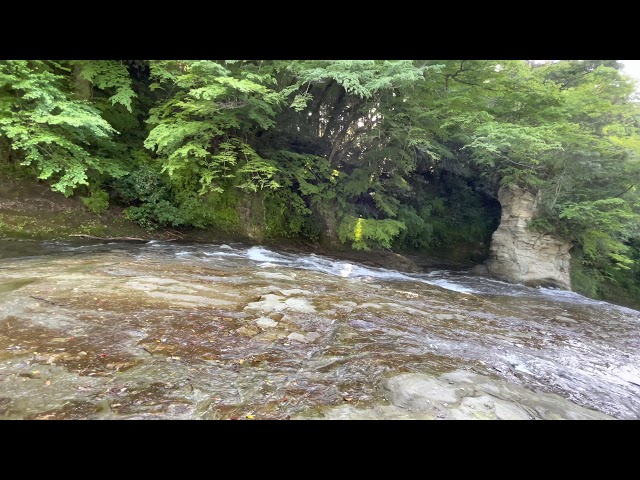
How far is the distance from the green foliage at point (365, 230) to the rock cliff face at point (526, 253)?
4.64 meters

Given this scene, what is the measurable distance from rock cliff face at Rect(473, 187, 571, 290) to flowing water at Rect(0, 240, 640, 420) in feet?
20.7

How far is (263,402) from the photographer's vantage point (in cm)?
298

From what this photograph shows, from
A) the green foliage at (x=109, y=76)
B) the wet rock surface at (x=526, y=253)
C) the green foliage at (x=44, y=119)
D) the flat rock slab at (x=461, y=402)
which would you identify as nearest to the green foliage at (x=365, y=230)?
the wet rock surface at (x=526, y=253)

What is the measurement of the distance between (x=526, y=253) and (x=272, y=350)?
13.3 meters

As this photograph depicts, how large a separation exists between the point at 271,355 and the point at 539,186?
13.5m

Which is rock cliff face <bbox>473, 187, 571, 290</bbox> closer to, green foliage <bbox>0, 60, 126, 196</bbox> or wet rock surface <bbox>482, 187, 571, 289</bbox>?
wet rock surface <bbox>482, 187, 571, 289</bbox>

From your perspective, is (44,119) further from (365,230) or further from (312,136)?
(365,230)

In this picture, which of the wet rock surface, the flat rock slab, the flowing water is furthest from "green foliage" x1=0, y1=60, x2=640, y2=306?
the flat rock slab

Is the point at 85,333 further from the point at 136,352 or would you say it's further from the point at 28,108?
the point at 28,108

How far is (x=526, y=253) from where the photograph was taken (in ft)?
46.1

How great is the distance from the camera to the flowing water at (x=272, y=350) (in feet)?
9.70

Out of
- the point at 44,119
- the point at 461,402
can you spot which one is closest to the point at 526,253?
the point at 461,402

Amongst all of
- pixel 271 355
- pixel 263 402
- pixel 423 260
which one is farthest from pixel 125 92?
→ pixel 423 260

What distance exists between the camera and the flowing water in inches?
116
